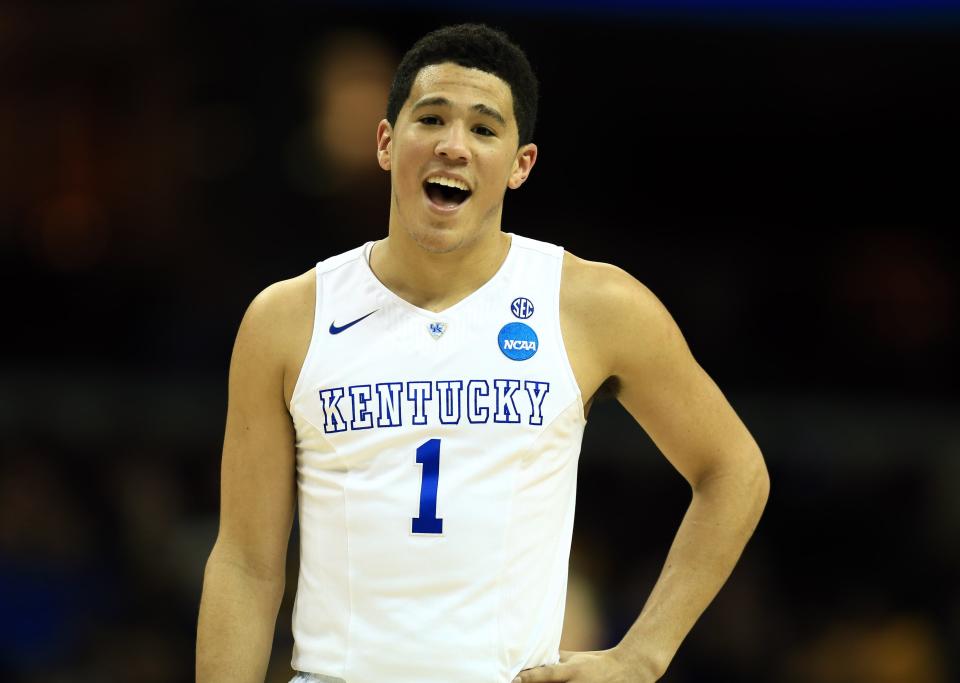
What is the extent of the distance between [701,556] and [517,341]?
765 millimetres

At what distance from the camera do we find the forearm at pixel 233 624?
370cm

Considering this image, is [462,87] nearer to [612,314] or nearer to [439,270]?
[439,270]

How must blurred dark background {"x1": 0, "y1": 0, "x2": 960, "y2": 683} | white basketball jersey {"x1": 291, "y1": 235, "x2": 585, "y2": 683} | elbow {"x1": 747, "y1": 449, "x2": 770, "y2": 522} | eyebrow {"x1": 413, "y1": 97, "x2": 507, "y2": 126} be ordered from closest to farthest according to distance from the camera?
white basketball jersey {"x1": 291, "y1": 235, "x2": 585, "y2": 683} → eyebrow {"x1": 413, "y1": 97, "x2": 507, "y2": 126} → elbow {"x1": 747, "y1": 449, "x2": 770, "y2": 522} → blurred dark background {"x1": 0, "y1": 0, "x2": 960, "y2": 683}

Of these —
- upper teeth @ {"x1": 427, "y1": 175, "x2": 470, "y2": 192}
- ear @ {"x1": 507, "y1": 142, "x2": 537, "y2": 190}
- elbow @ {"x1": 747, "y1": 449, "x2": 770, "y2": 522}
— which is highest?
ear @ {"x1": 507, "y1": 142, "x2": 537, "y2": 190}

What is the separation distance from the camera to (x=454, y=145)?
3.58 meters

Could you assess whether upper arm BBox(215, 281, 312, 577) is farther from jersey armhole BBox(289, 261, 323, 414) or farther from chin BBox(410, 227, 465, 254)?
chin BBox(410, 227, 465, 254)

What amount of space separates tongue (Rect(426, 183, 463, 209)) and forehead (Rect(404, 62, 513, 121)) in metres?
0.22

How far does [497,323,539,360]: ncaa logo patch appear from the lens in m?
3.64

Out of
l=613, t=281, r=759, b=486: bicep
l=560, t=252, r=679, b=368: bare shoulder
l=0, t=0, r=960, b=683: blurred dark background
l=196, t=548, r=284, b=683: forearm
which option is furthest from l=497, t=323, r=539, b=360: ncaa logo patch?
l=0, t=0, r=960, b=683: blurred dark background

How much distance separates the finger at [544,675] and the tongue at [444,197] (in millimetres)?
1173

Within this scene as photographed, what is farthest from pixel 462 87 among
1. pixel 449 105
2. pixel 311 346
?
pixel 311 346

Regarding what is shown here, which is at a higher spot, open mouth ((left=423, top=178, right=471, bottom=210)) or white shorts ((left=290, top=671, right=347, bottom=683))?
open mouth ((left=423, top=178, right=471, bottom=210))

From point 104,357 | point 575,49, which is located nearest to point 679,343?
point 104,357

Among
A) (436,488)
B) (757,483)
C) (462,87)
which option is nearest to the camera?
(436,488)
